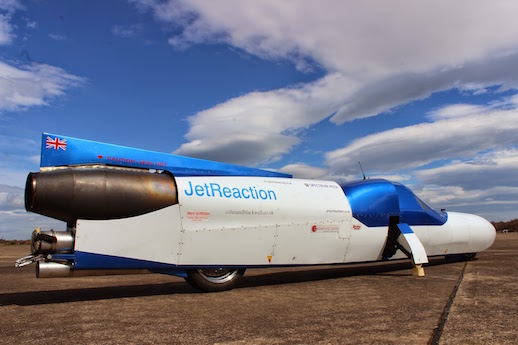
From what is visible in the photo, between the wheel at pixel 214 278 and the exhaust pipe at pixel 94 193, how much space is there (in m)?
1.52

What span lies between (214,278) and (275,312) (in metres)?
2.36

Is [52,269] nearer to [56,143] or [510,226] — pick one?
Result: [56,143]

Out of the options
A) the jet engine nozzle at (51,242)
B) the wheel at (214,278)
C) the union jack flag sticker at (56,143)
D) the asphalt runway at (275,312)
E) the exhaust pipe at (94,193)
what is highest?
the union jack flag sticker at (56,143)

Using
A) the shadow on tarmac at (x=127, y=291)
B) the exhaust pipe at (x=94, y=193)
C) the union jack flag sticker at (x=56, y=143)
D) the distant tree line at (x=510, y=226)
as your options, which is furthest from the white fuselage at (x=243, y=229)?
the distant tree line at (x=510, y=226)

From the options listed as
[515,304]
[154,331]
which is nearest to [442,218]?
[515,304]

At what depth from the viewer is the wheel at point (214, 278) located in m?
7.45

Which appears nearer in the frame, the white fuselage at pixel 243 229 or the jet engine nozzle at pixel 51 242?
the jet engine nozzle at pixel 51 242

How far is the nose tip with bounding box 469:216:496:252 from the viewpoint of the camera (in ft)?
39.0

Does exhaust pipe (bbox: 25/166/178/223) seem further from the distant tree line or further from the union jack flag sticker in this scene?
the distant tree line

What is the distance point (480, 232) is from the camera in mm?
12047

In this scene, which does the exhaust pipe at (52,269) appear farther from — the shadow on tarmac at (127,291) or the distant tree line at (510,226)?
the distant tree line at (510,226)

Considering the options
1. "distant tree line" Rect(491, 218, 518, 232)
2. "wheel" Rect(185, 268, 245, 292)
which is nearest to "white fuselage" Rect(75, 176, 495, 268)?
"wheel" Rect(185, 268, 245, 292)

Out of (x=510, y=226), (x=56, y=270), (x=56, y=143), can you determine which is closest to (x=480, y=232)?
(x=56, y=270)

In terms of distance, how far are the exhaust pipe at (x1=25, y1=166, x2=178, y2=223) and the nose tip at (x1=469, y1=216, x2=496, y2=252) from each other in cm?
939
